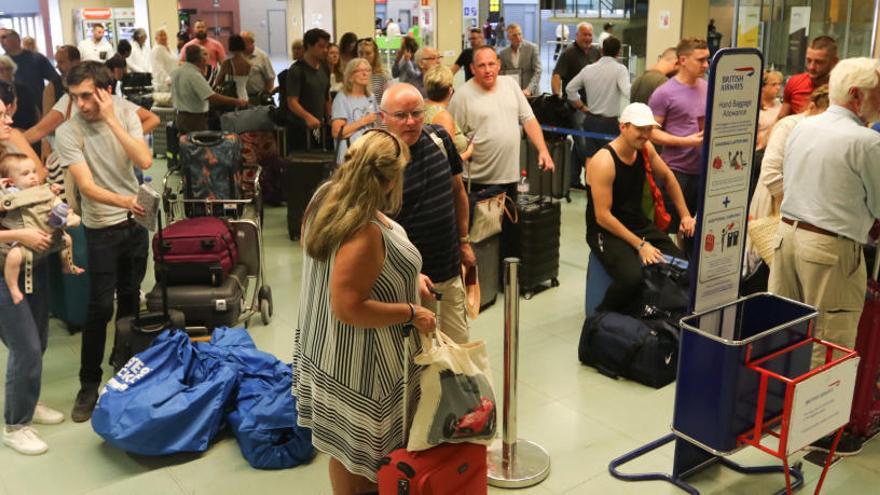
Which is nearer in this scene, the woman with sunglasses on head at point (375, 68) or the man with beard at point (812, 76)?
the man with beard at point (812, 76)

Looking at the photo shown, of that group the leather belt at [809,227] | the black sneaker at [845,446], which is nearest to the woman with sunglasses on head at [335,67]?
the leather belt at [809,227]

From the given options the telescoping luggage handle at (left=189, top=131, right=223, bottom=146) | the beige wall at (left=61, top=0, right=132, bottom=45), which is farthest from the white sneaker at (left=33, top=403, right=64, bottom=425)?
the beige wall at (left=61, top=0, right=132, bottom=45)

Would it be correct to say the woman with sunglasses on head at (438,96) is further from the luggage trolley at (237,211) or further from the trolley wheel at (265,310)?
the trolley wheel at (265,310)

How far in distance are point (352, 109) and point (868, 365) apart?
4167 mm

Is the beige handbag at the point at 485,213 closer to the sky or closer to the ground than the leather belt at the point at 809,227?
closer to the ground

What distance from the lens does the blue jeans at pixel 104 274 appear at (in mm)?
4055

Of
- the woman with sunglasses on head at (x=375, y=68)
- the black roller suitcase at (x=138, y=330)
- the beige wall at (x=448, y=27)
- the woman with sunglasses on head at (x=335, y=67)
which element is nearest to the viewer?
the black roller suitcase at (x=138, y=330)

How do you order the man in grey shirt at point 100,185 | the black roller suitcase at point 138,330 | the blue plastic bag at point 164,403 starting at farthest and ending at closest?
the black roller suitcase at point 138,330
the man in grey shirt at point 100,185
the blue plastic bag at point 164,403

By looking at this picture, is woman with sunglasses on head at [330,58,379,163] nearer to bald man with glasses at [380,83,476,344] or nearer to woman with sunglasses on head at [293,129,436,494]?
bald man with glasses at [380,83,476,344]

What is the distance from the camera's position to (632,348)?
173 inches

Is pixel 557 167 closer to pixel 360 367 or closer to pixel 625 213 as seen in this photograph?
pixel 625 213

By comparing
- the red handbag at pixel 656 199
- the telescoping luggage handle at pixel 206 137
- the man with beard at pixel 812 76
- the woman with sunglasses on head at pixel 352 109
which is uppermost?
the man with beard at pixel 812 76

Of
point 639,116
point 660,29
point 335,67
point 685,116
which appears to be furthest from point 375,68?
point 660,29

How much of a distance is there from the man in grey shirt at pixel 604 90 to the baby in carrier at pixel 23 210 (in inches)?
209
